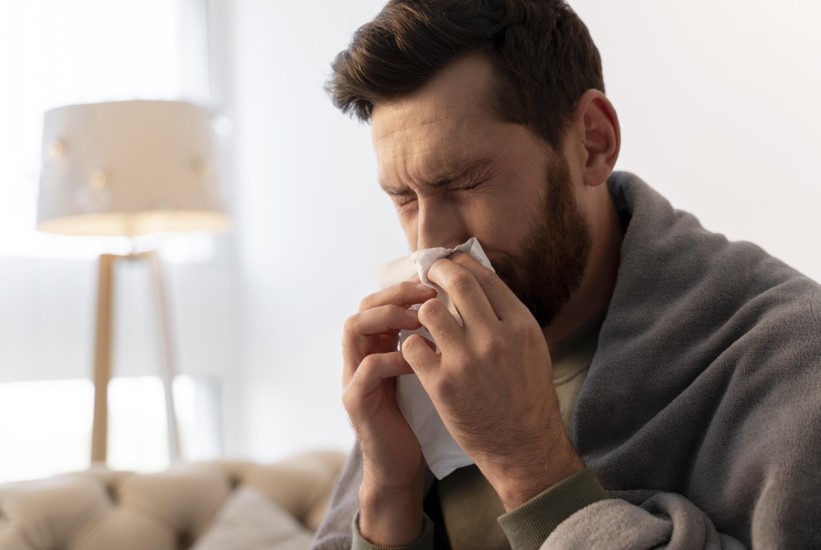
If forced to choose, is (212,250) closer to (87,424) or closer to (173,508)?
(87,424)

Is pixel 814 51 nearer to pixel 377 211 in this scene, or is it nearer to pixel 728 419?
pixel 728 419

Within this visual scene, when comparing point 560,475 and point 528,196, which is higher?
point 528,196

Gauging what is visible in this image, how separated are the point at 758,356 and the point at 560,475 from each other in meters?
0.25

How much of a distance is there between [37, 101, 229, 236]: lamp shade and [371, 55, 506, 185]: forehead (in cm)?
131

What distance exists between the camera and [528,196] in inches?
46.8

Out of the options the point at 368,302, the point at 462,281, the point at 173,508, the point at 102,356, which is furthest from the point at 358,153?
the point at 462,281

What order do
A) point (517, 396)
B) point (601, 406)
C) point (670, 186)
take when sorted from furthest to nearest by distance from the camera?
point (670, 186) → point (601, 406) → point (517, 396)

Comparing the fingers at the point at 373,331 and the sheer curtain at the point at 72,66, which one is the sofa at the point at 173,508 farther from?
the sheer curtain at the point at 72,66

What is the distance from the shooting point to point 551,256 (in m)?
1.21

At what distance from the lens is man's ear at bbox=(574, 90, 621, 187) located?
1256mm

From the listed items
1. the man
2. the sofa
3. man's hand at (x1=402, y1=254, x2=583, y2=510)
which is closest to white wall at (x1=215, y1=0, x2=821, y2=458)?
Answer: the man

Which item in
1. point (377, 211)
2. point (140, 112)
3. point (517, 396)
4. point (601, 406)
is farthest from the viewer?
point (377, 211)

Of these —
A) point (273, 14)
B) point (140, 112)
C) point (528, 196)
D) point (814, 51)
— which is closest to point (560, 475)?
point (528, 196)

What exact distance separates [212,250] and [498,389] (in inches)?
120
